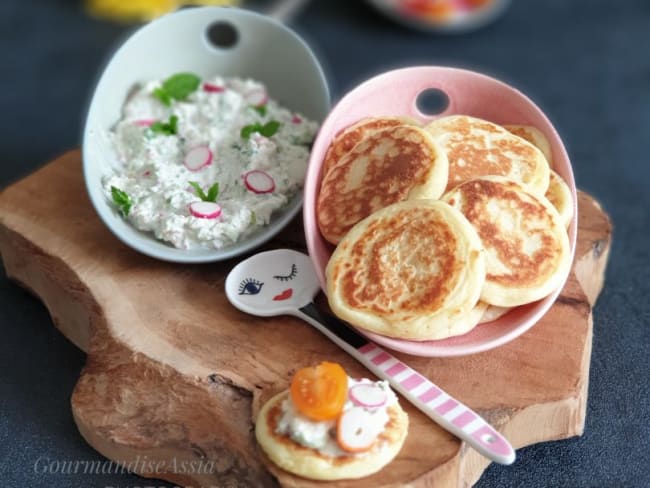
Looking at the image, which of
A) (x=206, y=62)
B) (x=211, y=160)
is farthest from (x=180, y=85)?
(x=211, y=160)

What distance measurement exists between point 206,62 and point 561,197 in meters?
1.24

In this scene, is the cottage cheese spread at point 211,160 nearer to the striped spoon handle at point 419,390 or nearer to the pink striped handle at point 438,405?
the striped spoon handle at point 419,390

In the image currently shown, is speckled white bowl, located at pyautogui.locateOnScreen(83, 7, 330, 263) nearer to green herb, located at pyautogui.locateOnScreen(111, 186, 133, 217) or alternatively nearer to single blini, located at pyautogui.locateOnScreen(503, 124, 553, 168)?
green herb, located at pyautogui.locateOnScreen(111, 186, 133, 217)

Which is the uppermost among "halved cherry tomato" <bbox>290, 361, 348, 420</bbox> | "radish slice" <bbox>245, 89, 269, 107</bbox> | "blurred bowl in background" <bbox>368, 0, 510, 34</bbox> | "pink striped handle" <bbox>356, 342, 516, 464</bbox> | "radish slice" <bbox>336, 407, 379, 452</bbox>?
"halved cherry tomato" <bbox>290, 361, 348, 420</bbox>

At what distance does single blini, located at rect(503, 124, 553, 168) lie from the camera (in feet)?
7.00

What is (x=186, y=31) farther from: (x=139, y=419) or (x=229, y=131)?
(x=139, y=419)

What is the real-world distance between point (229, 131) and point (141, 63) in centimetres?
37

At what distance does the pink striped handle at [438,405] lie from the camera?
65.6 inches

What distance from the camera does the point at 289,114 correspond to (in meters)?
2.53

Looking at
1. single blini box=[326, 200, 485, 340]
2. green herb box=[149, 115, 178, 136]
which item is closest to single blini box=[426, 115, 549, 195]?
single blini box=[326, 200, 485, 340]

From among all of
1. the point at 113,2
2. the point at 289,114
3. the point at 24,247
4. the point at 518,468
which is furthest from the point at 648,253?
the point at 113,2

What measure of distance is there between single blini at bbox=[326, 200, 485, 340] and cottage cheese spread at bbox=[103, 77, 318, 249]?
0.38 metres

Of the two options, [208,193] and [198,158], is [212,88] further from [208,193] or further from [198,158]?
[208,193]

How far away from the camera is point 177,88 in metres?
2.55
